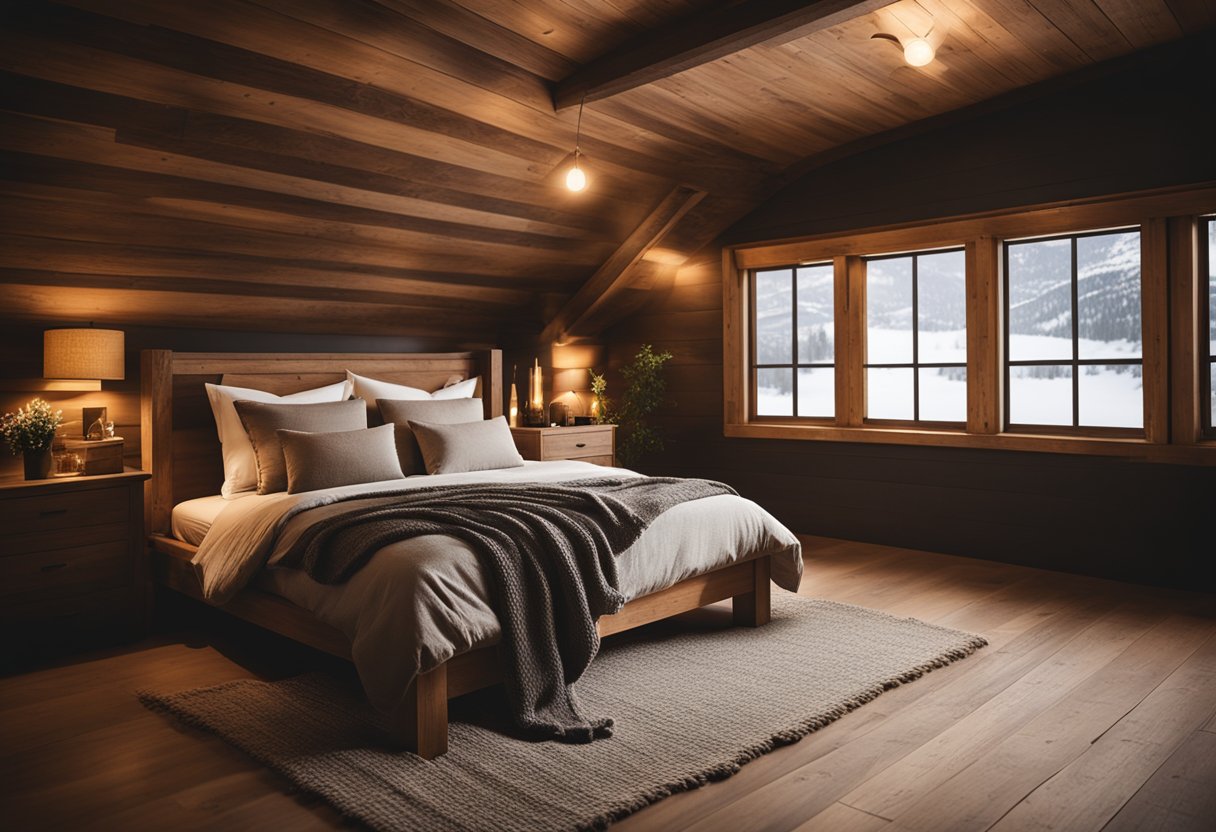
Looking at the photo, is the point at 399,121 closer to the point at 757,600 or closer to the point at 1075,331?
the point at 757,600

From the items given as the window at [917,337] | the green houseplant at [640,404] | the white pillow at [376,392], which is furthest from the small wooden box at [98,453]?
the window at [917,337]

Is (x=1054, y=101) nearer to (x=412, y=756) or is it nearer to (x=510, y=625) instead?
(x=510, y=625)

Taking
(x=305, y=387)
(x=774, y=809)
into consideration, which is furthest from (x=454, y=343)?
(x=774, y=809)

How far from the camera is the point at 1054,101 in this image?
15.4 feet

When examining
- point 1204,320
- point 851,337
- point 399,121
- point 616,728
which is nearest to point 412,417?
point 399,121

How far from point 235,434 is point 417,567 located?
1.87 m

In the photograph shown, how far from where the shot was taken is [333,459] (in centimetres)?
381

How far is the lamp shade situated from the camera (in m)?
3.75

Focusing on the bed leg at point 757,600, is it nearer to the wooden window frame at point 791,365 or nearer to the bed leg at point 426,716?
the bed leg at point 426,716

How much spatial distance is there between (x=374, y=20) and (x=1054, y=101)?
342 centimetres

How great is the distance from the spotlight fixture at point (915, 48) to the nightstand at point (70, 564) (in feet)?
11.9

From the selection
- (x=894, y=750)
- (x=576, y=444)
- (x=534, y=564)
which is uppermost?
(x=576, y=444)

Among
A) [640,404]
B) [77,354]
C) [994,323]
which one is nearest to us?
[77,354]

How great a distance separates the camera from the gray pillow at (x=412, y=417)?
4.48 meters
